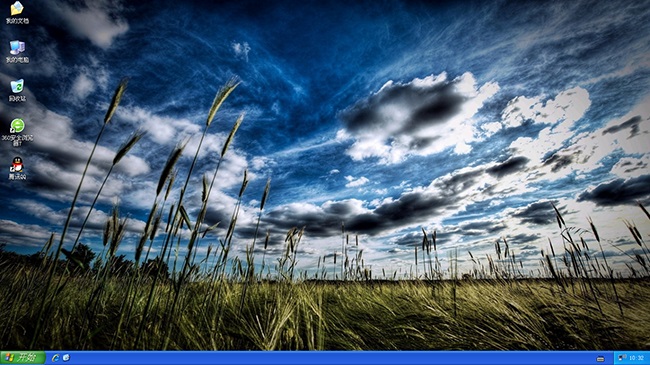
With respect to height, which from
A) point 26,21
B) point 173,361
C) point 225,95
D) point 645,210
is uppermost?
point 26,21

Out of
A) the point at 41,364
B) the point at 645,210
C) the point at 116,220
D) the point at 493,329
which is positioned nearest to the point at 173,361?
the point at 41,364

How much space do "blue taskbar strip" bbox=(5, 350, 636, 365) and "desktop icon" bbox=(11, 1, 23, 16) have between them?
1.89 meters

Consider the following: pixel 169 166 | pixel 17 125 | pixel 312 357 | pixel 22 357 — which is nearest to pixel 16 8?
pixel 17 125

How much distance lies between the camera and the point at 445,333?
2.07 meters

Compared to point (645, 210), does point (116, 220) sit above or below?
below

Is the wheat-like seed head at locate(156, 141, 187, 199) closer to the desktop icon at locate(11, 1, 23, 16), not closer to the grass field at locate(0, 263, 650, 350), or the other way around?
the grass field at locate(0, 263, 650, 350)

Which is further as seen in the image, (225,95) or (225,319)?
(225,319)

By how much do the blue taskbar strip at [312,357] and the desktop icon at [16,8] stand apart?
189 cm

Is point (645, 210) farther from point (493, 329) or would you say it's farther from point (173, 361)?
point (173, 361)

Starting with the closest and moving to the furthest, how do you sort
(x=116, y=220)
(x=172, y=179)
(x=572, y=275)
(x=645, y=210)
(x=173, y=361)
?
(x=173, y=361)
(x=172, y=179)
(x=116, y=220)
(x=645, y=210)
(x=572, y=275)

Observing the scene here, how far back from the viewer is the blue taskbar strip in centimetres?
122

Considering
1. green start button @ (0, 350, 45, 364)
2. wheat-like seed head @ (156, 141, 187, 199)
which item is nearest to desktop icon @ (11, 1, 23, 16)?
wheat-like seed head @ (156, 141, 187, 199)

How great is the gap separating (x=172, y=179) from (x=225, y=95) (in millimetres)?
688

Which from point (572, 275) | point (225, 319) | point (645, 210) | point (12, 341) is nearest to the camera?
point (12, 341)
